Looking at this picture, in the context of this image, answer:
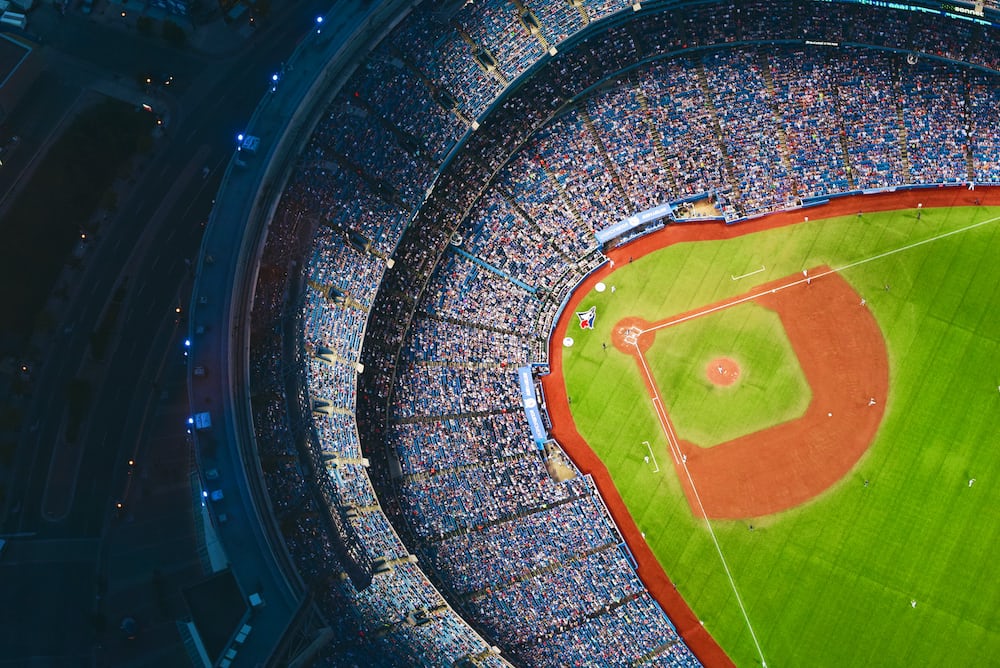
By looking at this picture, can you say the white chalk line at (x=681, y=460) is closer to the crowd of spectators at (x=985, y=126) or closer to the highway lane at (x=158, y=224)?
Result: the crowd of spectators at (x=985, y=126)

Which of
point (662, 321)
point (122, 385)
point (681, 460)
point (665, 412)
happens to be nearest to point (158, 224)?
point (122, 385)

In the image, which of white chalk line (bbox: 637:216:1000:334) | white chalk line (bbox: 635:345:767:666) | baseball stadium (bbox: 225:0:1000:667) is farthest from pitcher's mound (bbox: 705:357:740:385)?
white chalk line (bbox: 635:345:767:666)

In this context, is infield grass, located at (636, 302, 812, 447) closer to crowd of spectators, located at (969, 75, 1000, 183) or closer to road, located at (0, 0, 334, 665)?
crowd of spectators, located at (969, 75, 1000, 183)

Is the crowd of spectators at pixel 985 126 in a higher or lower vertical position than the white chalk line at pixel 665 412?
higher

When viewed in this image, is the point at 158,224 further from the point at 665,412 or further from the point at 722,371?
the point at 722,371

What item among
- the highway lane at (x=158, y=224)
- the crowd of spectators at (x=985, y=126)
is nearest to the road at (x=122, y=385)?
the highway lane at (x=158, y=224)
